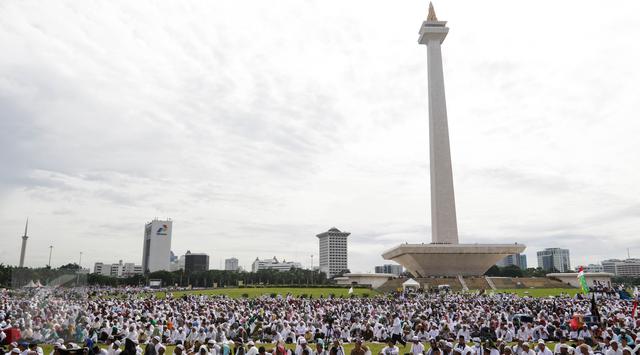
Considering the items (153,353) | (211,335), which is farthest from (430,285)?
(153,353)

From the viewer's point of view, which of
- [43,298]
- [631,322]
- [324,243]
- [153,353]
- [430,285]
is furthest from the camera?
[324,243]

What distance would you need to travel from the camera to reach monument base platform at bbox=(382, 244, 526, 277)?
56469 mm

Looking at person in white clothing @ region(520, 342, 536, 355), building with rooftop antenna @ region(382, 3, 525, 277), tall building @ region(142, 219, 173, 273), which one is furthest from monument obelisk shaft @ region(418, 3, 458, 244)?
tall building @ region(142, 219, 173, 273)

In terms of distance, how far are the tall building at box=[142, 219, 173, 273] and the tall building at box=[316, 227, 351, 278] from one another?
188ft

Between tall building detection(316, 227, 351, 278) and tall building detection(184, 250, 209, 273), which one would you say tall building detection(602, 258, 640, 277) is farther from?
tall building detection(184, 250, 209, 273)

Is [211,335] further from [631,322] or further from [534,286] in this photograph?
[534,286]

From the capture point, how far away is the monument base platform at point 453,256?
56469mm

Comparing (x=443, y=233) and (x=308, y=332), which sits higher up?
(x=443, y=233)

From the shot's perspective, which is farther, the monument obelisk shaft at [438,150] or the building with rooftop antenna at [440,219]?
the monument obelisk shaft at [438,150]

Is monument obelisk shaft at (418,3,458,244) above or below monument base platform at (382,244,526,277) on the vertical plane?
above

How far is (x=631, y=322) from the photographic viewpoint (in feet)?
65.3

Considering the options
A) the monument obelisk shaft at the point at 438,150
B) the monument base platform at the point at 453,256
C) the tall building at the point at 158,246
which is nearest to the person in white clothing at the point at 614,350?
the monument base platform at the point at 453,256

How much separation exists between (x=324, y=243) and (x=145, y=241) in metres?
65.3

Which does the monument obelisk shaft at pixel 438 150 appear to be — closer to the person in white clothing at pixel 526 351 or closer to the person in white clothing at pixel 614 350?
the person in white clothing at pixel 614 350
